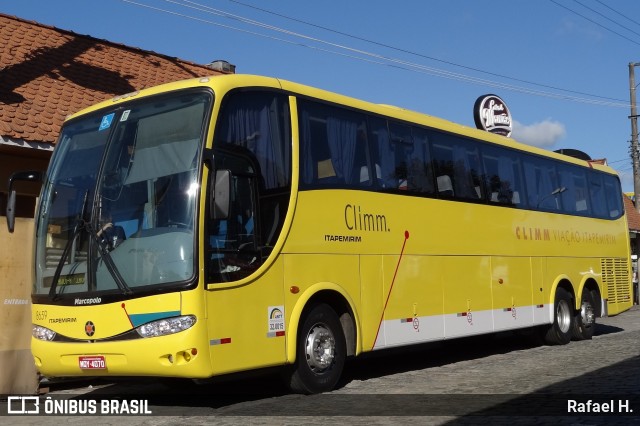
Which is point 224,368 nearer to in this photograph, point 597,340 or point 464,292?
point 464,292

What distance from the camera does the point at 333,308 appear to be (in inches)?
406

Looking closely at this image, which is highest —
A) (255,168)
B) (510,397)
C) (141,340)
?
(255,168)

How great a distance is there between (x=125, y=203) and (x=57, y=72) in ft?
25.4

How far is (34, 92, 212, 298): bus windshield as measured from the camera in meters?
8.30

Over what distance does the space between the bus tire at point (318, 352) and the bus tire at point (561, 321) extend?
720 centimetres

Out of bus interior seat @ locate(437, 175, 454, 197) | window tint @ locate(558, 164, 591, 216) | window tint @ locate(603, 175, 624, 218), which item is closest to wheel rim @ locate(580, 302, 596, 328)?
window tint @ locate(558, 164, 591, 216)

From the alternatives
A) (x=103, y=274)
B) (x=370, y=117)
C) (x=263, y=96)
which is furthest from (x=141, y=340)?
(x=370, y=117)

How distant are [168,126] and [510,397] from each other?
469cm

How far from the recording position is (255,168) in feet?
29.8

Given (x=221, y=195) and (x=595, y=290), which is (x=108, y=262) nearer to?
(x=221, y=195)

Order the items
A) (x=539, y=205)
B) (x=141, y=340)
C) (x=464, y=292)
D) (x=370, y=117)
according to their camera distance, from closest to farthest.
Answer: (x=141, y=340), (x=370, y=117), (x=464, y=292), (x=539, y=205)

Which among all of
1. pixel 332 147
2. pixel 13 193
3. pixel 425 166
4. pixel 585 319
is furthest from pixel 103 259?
pixel 585 319

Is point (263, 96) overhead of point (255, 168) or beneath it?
overhead

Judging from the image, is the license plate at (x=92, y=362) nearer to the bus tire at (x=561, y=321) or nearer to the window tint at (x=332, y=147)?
the window tint at (x=332, y=147)
